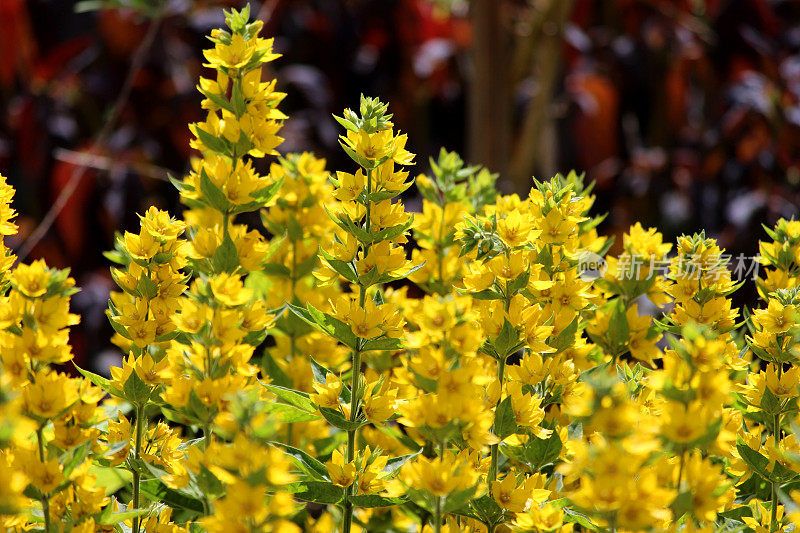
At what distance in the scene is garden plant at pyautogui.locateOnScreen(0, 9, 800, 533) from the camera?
44 cm

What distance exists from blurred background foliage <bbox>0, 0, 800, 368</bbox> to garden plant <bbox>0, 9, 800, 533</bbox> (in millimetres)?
941

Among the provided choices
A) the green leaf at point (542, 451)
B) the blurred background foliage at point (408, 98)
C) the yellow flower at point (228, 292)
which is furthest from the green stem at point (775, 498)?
the blurred background foliage at point (408, 98)

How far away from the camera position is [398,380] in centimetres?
59

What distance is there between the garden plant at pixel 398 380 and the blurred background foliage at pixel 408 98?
94cm

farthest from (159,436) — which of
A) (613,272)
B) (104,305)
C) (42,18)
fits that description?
(42,18)

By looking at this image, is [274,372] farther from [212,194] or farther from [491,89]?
[491,89]

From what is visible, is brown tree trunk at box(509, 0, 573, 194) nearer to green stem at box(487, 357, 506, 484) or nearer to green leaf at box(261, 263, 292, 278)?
green leaf at box(261, 263, 292, 278)

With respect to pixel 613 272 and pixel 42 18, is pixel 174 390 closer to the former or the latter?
pixel 613 272

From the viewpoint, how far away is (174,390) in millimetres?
495

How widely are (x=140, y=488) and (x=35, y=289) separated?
0.57 feet

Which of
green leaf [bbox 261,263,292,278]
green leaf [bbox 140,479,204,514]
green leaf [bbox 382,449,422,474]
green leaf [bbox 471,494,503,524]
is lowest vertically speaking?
green leaf [bbox 140,479,204,514]

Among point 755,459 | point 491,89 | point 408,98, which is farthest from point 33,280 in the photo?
point 408,98

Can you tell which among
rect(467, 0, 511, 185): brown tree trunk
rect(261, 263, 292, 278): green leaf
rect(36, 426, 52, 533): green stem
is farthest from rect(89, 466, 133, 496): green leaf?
rect(467, 0, 511, 185): brown tree trunk

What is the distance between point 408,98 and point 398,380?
129 cm
